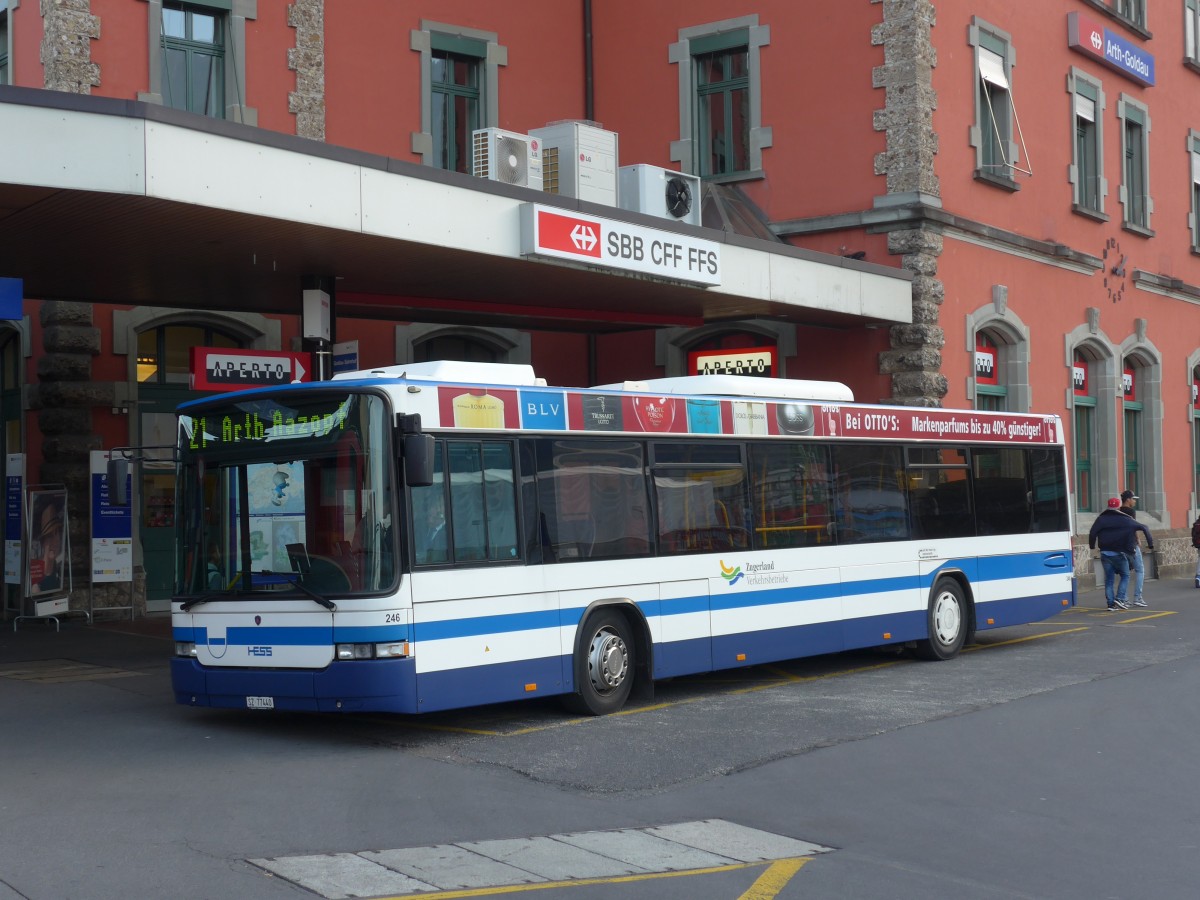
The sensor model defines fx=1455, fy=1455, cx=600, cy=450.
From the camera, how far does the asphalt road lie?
669 centimetres

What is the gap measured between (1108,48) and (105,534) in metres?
19.4

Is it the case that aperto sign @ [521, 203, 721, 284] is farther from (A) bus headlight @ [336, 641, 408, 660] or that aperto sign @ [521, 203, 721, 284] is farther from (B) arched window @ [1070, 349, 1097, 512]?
(B) arched window @ [1070, 349, 1097, 512]

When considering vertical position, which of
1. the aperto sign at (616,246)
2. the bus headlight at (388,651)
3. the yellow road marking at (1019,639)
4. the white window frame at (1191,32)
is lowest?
the yellow road marking at (1019,639)

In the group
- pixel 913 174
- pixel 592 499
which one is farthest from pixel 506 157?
pixel 913 174

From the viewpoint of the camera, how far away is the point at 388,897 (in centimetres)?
618

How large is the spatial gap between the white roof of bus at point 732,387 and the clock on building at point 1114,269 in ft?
47.7

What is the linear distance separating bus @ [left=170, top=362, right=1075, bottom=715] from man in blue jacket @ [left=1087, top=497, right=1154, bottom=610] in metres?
7.49

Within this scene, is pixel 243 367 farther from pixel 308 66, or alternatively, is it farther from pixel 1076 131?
pixel 1076 131

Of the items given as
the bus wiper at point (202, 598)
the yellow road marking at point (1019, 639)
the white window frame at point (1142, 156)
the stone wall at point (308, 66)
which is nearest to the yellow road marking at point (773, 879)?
the bus wiper at point (202, 598)

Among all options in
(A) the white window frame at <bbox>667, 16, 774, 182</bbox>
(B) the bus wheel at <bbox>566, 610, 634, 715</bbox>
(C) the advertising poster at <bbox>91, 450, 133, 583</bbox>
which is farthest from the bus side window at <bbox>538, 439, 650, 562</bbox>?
(A) the white window frame at <bbox>667, 16, 774, 182</bbox>

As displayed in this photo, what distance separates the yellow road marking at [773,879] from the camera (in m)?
6.36

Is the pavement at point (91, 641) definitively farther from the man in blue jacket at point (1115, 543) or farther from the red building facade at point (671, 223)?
the man in blue jacket at point (1115, 543)

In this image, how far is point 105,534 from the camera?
1831cm

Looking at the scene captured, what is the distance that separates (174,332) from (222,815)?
13.0 m
